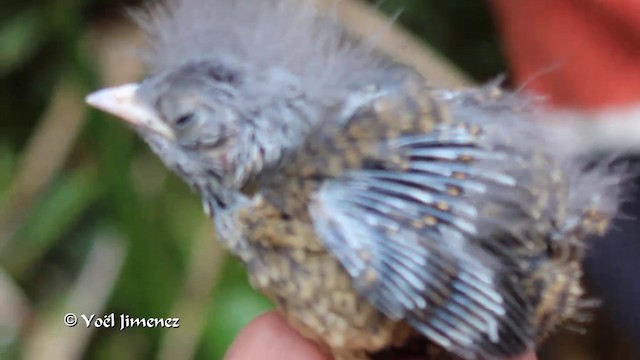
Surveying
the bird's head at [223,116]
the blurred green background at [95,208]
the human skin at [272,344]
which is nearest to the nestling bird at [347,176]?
the bird's head at [223,116]

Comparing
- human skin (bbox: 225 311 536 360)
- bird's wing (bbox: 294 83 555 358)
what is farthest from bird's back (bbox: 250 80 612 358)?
human skin (bbox: 225 311 536 360)

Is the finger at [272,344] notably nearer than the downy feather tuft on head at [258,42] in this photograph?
No

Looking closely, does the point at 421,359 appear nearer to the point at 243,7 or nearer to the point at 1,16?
the point at 243,7

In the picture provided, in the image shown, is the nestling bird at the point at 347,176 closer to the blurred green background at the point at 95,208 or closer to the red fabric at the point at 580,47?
the red fabric at the point at 580,47

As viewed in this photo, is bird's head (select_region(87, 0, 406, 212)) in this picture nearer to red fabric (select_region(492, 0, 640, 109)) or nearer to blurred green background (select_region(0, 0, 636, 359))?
red fabric (select_region(492, 0, 640, 109))

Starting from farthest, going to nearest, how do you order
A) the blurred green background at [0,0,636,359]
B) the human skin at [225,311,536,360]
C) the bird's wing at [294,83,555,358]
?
the blurred green background at [0,0,636,359] → the human skin at [225,311,536,360] → the bird's wing at [294,83,555,358]

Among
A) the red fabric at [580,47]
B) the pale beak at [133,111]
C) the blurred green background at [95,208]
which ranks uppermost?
the red fabric at [580,47]

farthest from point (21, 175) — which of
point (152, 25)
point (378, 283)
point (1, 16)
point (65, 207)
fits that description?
point (378, 283)
